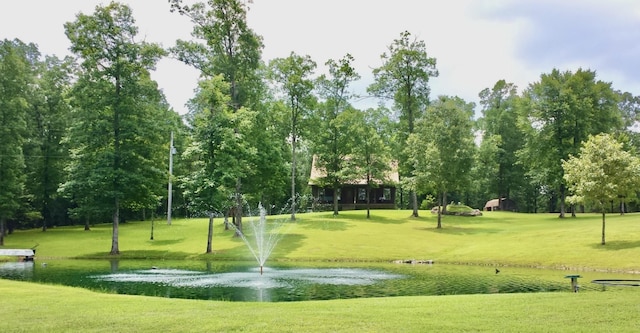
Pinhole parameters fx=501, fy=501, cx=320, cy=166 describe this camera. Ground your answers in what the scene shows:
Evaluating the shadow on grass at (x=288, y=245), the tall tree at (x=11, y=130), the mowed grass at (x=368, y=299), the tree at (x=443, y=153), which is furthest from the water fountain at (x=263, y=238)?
the tall tree at (x=11, y=130)

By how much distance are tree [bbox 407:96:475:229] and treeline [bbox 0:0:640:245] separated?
13 centimetres

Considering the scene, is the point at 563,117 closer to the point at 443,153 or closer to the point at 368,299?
the point at 443,153

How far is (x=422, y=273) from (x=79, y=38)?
1161 inches

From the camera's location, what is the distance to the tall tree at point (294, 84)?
1923 inches

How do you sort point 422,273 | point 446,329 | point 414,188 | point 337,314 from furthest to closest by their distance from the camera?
point 414,188 < point 422,273 < point 337,314 < point 446,329

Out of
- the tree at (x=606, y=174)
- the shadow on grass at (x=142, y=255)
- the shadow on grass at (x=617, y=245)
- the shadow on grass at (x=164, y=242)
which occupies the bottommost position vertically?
the shadow on grass at (x=142, y=255)

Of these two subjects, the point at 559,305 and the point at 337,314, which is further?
the point at 559,305

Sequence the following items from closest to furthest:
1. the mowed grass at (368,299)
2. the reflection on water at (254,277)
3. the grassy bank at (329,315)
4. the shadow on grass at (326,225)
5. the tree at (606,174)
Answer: the grassy bank at (329,315) → the mowed grass at (368,299) → the reflection on water at (254,277) → the tree at (606,174) → the shadow on grass at (326,225)

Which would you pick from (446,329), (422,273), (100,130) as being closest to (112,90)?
(100,130)

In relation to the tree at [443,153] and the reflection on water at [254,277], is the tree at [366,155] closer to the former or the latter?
the tree at [443,153]

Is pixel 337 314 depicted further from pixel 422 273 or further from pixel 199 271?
pixel 199 271

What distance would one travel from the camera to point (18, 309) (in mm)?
11969

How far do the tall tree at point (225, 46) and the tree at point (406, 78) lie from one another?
1916 cm

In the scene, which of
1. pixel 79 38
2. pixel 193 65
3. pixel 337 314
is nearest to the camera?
pixel 337 314
